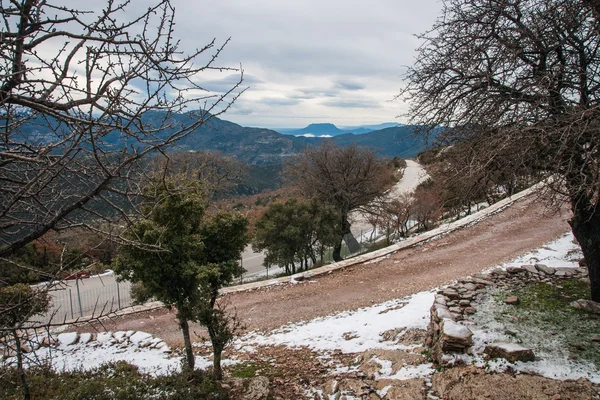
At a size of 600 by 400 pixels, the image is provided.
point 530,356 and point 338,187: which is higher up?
point 338,187

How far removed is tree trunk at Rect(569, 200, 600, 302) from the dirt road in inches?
120

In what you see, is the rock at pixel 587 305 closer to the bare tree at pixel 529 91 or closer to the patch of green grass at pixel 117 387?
the bare tree at pixel 529 91

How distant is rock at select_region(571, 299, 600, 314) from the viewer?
226 inches

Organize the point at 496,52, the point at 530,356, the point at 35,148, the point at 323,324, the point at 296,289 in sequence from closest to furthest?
the point at 35,148 → the point at 530,356 → the point at 496,52 → the point at 323,324 → the point at 296,289

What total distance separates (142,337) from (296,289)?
14.9 ft

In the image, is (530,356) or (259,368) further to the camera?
(259,368)

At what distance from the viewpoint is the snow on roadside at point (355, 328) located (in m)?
7.23

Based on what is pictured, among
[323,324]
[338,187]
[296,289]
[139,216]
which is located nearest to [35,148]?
[139,216]

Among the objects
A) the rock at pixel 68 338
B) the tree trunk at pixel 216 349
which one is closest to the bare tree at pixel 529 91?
the tree trunk at pixel 216 349

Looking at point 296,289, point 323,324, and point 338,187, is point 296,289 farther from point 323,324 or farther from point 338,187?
point 338,187

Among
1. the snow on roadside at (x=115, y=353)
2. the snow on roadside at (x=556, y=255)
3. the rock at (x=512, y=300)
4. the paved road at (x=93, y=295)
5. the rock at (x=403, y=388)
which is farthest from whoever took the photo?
the paved road at (x=93, y=295)

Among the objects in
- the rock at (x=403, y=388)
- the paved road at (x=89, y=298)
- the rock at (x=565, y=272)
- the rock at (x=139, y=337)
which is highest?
the rock at (x=565, y=272)

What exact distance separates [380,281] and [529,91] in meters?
7.33

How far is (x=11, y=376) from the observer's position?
271 inches
